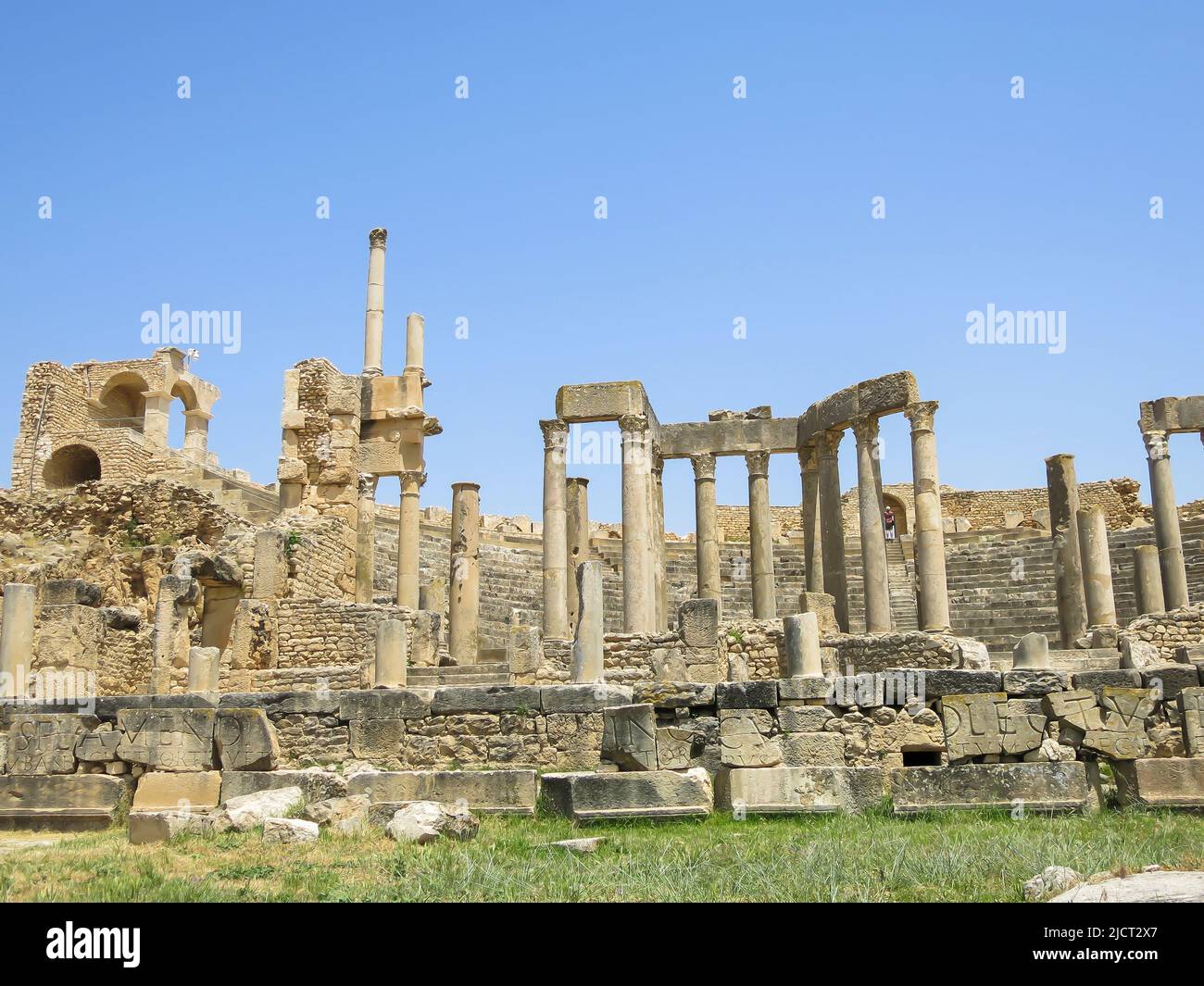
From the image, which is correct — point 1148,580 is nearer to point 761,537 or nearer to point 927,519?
point 927,519

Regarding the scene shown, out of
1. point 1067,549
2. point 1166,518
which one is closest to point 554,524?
point 1067,549

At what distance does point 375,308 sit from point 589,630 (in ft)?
50.7

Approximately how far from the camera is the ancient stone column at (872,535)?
70.9ft

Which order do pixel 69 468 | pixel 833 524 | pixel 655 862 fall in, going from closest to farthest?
pixel 655 862 → pixel 833 524 → pixel 69 468

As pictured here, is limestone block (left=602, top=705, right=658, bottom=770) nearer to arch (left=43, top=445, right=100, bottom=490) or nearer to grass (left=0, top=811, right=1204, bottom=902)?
grass (left=0, top=811, right=1204, bottom=902)

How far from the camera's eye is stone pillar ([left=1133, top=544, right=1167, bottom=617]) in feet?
80.7

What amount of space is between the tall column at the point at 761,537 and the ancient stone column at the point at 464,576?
6.12 m

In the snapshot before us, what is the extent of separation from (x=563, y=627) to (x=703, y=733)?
1119 cm

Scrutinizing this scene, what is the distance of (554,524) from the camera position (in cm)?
2238

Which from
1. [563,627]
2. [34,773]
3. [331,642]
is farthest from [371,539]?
[34,773]

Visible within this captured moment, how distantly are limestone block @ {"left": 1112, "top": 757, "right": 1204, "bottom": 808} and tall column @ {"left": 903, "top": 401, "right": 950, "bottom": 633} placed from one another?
10881 mm

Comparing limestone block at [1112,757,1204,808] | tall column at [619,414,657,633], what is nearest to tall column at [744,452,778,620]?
tall column at [619,414,657,633]

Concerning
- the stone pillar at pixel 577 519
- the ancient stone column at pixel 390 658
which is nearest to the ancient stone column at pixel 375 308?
the stone pillar at pixel 577 519
